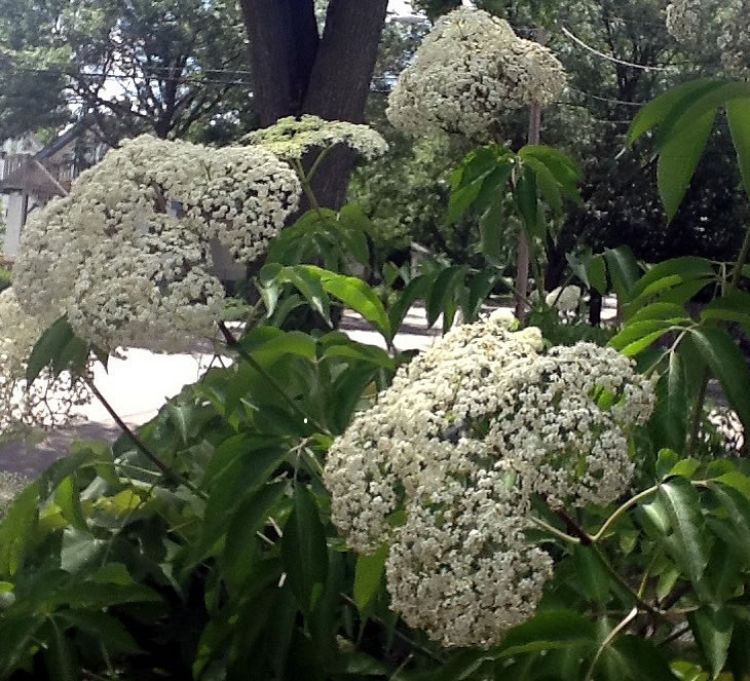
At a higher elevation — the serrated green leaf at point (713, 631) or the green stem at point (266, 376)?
the green stem at point (266, 376)

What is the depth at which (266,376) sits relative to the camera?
6.41ft

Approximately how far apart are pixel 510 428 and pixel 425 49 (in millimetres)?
2031

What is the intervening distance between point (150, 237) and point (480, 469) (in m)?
0.77

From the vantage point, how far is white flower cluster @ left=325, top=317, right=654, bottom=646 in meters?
1.36

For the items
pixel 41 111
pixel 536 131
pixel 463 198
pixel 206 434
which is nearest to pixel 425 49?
pixel 463 198

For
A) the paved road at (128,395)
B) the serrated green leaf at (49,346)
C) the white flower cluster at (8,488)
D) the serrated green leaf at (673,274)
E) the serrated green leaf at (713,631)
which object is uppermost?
the serrated green leaf at (673,274)

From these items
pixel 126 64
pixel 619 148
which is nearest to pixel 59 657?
pixel 619 148

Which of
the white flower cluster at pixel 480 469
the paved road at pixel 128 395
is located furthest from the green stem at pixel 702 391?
the paved road at pixel 128 395

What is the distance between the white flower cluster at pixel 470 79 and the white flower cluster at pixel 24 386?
1.16 metres

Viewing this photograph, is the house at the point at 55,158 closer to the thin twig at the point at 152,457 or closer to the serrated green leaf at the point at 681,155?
the thin twig at the point at 152,457

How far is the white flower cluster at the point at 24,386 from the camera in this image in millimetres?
2324

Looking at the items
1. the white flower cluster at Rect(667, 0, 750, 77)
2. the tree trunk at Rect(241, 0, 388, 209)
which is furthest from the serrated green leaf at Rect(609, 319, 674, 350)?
the tree trunk at Rect(241, 0, 388, 209)

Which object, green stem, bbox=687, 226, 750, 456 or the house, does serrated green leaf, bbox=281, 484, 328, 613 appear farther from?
the house

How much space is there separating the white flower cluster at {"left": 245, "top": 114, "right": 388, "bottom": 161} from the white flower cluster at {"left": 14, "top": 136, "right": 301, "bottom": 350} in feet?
0.90
